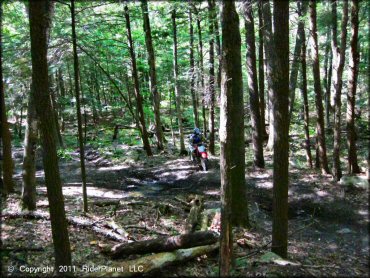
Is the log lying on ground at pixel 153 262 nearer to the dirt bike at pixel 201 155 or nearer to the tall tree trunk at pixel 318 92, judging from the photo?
the dirt bike at pixel 201 155

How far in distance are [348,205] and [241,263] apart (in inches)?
240

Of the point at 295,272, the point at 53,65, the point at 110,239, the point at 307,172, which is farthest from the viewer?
the point at 307,172

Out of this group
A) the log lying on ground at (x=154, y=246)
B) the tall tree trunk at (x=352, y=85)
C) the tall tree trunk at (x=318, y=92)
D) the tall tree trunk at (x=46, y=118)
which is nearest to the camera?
the tall tree trunk at (x=46, y=118)

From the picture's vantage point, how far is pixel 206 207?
10.3 m

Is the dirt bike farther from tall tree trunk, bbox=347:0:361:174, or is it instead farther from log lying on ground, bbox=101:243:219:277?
log lying on ground, bbox=101:243:219:277

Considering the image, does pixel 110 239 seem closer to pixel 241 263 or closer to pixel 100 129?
pixel 241 263

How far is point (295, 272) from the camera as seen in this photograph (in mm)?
5621

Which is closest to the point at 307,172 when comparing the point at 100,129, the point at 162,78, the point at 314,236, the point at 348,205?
the point at 348,205

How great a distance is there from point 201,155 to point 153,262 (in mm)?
9355

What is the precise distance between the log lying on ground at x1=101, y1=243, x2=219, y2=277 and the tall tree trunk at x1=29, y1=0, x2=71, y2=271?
2.50 ft

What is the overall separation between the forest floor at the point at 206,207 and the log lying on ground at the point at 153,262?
0.13m

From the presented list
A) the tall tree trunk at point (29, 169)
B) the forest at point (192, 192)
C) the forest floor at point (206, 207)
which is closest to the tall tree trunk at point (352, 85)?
the forest at point (192, 192)

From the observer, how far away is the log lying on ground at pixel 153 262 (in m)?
5.24

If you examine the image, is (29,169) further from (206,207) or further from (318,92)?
(318,92)
